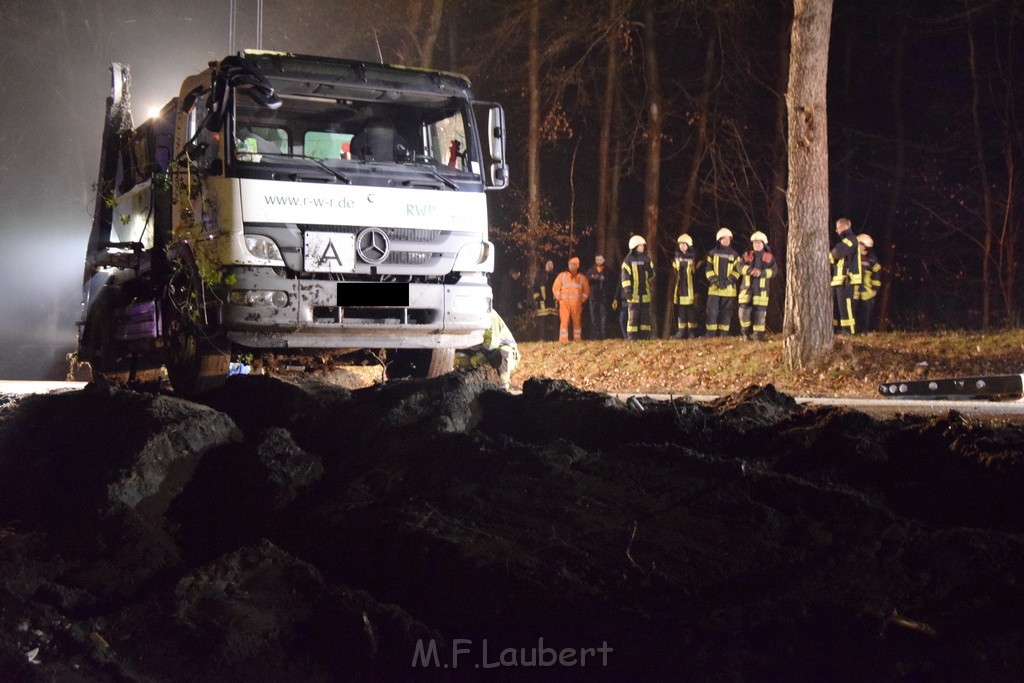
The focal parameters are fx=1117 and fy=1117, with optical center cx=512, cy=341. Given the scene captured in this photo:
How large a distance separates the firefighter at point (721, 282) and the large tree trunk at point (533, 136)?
28.2 feet

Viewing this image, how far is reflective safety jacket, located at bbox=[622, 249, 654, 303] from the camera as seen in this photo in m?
19.5

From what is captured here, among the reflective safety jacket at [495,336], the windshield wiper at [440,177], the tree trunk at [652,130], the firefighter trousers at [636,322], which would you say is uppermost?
the tree trunk at [652,130]

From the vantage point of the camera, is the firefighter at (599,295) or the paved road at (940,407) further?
the firefighter at (599,295)

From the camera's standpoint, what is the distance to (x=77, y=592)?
4504 mm

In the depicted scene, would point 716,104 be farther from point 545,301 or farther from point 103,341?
point 103,341

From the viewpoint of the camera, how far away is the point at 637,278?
19500 millimetres

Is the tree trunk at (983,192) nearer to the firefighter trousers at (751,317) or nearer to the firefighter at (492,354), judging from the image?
the firefighter trousers at (751,317)

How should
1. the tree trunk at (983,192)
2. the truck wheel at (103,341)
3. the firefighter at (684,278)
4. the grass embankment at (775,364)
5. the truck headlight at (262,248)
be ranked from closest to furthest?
the truck headlight at (262,248) < the truck wheel at (103,341) < the grass embankment at (775,364) < the firefighter at (684,278) < the tree trunk at (983,192)

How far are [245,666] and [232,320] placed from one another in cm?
459

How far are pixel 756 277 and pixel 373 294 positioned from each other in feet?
33.9

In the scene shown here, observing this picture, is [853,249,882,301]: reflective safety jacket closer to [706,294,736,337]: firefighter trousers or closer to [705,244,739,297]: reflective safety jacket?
[705,244,739,297]: reflective safety jacket

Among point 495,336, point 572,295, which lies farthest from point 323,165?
point 572,295

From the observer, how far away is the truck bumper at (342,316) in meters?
8.08

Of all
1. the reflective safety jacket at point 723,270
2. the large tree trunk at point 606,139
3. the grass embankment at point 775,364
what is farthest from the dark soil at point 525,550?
the large tree trunk at point 606,139
